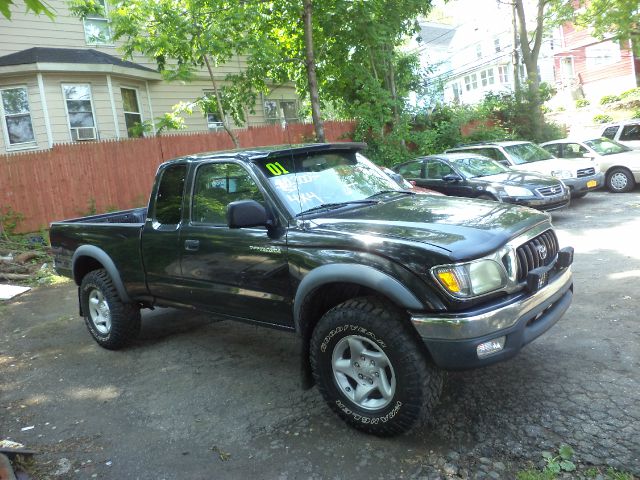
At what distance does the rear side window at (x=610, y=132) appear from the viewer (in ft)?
48.7

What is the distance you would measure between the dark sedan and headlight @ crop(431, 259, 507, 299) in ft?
23.6

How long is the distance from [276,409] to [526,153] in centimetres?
1076

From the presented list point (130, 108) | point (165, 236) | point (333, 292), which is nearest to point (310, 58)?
point (130, 108)

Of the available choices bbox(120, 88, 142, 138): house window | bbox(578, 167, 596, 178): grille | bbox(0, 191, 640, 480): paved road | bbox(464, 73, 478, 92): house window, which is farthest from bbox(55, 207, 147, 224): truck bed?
bbox(464, 73, 478, 92): house window

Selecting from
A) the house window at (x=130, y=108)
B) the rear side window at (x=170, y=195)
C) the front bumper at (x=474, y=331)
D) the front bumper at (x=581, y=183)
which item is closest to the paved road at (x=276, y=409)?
the front bumper at (x=474, y=331)

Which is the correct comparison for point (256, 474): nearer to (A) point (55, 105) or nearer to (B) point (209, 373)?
(B) point (209, 373)

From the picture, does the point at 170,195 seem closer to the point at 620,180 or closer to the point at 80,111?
the point at 620,180

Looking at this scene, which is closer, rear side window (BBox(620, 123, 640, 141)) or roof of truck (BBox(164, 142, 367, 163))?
roof of truck (BBox(164, 142, 367, 163))

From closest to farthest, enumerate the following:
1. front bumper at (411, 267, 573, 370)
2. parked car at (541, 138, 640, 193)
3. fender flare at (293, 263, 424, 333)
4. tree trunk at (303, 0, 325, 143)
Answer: front bumper at (411, 267, 573, 370), fender flare at (293, 263, 424, 333), tree trunk at (303, 0, 325, 143), parked car at (541, 138, 640, 193)

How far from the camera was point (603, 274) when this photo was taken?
6305 millimetres

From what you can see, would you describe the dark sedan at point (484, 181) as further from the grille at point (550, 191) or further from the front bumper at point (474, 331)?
the front bumper at point (474, 331)

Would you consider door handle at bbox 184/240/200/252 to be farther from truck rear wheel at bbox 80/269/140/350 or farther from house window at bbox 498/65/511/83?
house window at bbox 498/65/511/83

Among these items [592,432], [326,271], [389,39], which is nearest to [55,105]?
[389,39]

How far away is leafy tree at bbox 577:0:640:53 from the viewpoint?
18381mm
